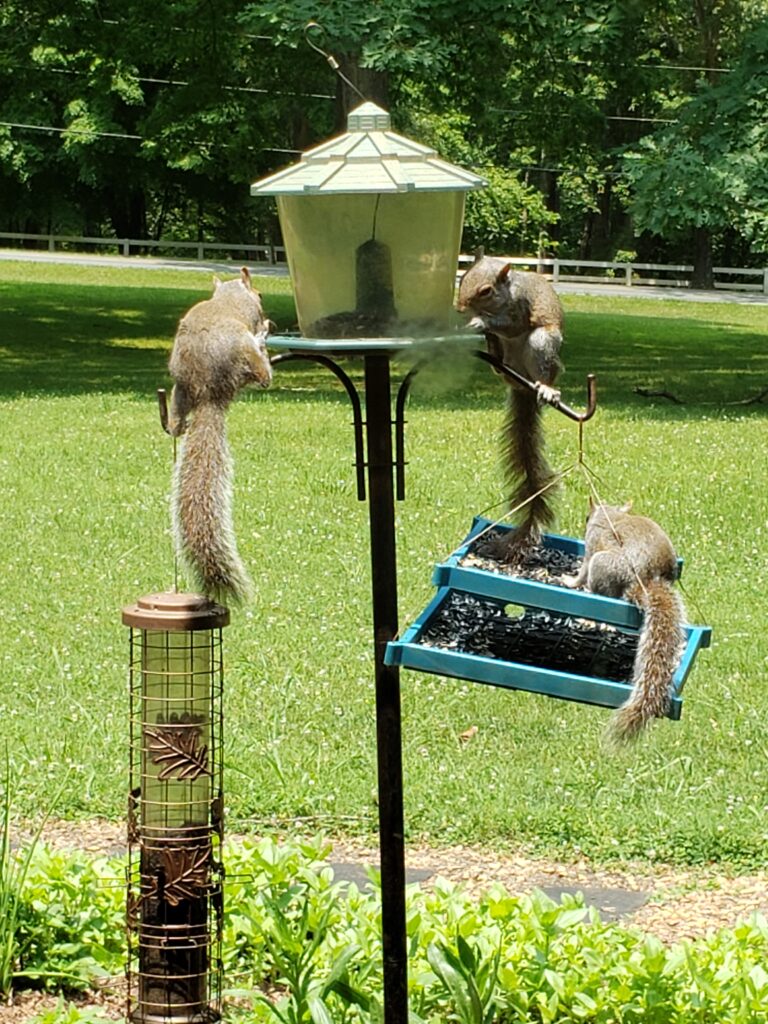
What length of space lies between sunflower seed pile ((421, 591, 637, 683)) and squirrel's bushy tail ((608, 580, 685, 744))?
0.72ft

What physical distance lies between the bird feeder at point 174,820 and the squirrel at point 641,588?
70 cm

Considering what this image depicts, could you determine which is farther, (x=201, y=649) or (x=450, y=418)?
(x=450, y=418)

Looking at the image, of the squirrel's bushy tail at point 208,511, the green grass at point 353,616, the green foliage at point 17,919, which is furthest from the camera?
the green grass at point 353,616

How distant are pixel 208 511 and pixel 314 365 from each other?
15200mm

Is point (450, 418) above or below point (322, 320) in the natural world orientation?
below

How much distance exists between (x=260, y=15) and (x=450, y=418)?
4.76 metres

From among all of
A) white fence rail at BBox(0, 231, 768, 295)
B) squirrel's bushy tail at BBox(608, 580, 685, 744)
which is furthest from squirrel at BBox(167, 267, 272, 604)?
white fence rail at BBox(0, 231, 768, 295)

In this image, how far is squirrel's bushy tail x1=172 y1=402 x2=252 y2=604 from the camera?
2900 millimetres

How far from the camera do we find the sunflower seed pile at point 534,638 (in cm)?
305

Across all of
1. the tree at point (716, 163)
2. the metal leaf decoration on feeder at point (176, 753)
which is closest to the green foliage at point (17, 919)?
the metal leaf decoration on feeder at point (176, 753)

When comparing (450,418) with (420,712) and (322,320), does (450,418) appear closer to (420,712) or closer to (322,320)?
(420,712)

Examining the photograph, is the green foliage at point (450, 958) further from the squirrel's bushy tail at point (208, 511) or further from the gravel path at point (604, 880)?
the squirrel's bushy tail at point (208, 511)

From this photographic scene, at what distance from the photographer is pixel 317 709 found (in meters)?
5.50

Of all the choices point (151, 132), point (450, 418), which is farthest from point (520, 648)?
point (151, 132)
